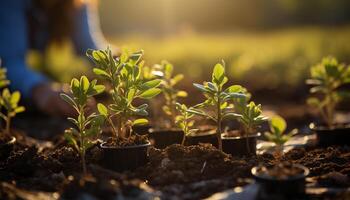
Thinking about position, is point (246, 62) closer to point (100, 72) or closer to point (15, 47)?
point (15, 47)

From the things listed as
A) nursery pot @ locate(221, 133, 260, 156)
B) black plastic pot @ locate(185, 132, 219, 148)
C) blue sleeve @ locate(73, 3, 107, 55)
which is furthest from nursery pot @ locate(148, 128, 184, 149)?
blue sleeve @ locate(73, 3, 107, 55)

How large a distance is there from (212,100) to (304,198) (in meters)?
0.65

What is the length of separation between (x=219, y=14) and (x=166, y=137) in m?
27.1

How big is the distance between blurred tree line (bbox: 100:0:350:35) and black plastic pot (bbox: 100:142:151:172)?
17217 millimetres

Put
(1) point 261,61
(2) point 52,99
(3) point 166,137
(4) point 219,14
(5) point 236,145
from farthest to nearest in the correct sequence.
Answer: (4) point 219,14 < (1) point 261,61 < (2) point 52,99 < (3) point 166,137 < (5) point 236,145

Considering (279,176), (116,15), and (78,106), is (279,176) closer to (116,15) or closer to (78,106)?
(78,106)

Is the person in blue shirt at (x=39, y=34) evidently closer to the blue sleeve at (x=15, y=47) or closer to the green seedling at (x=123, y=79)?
the blue sleeve at (x=15, y=47)

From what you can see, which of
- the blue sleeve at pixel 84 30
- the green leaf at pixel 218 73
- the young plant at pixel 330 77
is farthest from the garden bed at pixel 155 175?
the blue sleeve at pixel 84 30

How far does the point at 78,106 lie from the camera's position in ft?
7.30

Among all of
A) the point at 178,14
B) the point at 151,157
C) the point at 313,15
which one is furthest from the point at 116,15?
the point at 151,157

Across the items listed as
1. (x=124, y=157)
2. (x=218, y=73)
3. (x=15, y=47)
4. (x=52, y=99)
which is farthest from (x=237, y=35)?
(x=124, y=157)

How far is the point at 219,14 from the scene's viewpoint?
29406 millimetres

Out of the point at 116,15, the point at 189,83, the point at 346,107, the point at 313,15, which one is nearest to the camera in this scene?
the point at 346,107

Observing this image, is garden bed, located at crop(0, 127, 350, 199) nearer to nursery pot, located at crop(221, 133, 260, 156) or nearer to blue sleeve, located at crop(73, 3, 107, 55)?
nursery pot, located at crop(221, 133, 260, 156)
